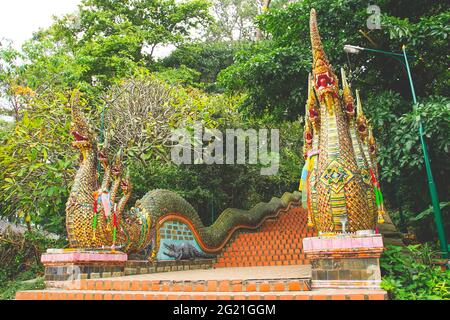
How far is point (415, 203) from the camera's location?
1181 centimetres

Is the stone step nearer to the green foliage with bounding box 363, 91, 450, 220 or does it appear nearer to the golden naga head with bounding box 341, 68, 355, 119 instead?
the green foliage with bounding box 363, 91, 450, 220

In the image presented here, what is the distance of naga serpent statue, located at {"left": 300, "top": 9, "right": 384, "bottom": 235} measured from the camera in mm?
5496

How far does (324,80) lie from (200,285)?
3.59 m

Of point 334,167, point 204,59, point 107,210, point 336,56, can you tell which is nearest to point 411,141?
point 336,56

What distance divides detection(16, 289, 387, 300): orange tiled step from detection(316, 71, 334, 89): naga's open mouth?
9.80 ft

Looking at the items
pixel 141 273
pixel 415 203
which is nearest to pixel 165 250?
pixel 141 273

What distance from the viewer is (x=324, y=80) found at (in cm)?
598

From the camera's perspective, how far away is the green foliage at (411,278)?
4.82 metres

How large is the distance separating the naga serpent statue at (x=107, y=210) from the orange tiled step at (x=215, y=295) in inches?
49.5

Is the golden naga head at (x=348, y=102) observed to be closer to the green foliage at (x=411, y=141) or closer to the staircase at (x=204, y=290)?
the staircase at (x=204, y=290)
